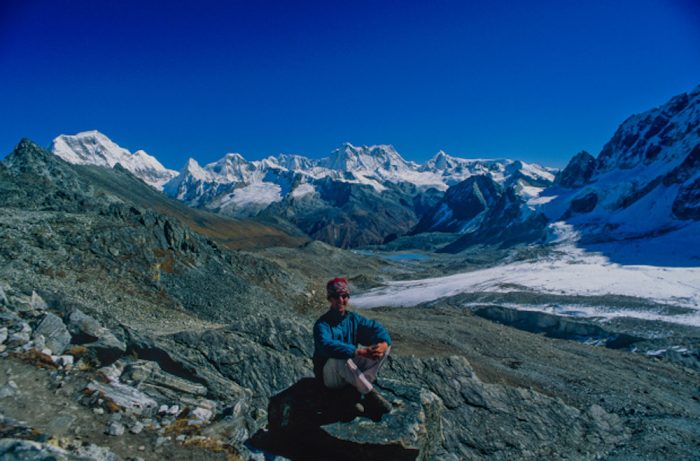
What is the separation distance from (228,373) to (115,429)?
8.50 metres

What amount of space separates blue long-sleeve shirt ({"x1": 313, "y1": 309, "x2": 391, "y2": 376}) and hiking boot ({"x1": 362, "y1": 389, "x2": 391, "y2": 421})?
0.96m

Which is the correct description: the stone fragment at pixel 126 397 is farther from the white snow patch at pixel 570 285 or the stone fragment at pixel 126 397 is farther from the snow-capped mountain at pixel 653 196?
the snow-capped mountain at pixel 653 196

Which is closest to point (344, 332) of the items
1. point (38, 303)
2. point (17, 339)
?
point (17, 339)

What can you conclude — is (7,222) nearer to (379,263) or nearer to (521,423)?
(521,423)

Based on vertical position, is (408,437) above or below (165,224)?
below

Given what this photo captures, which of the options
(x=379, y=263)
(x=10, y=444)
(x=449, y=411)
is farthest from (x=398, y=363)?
(x=379, y=263)

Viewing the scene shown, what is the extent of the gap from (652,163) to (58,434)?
23704 centimetres

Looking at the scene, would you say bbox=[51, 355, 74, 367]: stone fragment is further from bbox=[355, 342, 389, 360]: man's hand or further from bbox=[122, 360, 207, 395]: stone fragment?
bbox=[355, 342, 389, 360]: man's hand

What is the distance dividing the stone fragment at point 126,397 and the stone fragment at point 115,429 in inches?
24.2

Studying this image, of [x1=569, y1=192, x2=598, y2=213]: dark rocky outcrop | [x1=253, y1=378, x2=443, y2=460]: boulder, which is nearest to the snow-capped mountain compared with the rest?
[x1=569, y1=192, x2=598, y2=213]: dark rocky outcrop

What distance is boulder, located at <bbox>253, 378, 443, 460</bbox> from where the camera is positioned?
7.61 metres

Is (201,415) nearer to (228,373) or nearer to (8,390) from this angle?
(8,390)

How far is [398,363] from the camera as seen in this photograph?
20406 mm

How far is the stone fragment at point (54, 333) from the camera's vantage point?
9.97m
